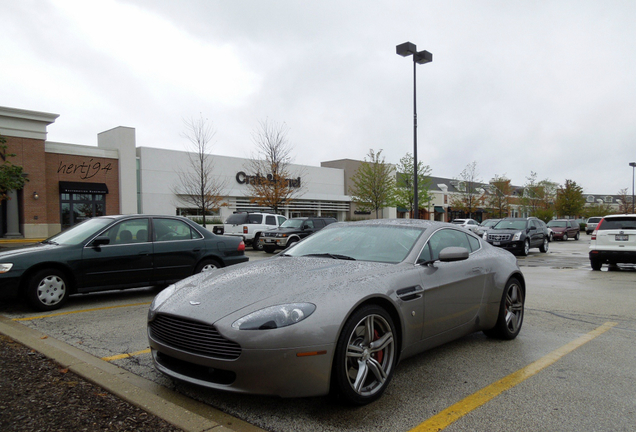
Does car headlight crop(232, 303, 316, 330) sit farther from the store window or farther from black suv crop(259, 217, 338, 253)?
the store window

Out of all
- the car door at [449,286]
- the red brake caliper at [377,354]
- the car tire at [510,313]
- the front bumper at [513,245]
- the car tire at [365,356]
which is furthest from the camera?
the front bumper at [513,245]

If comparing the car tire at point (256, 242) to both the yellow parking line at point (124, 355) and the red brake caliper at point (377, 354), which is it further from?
the red brake caliper at point (377, 354)

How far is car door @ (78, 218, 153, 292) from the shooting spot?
702 centimetres

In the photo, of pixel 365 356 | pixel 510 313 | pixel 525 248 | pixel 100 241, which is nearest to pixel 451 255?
pixel 365 356

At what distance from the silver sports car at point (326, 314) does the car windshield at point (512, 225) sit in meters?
16.4

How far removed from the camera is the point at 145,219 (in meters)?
7.87

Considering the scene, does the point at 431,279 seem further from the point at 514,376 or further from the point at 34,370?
the point at 34,370

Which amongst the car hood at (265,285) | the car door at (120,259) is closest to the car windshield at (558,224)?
the car door at (120,259)

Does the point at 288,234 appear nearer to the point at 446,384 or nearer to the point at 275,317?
the point at 446,384

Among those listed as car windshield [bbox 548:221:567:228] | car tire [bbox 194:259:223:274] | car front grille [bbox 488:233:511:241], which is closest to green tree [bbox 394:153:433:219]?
car windshield [bbox 548:221:567:228]

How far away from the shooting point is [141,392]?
3.35 metres

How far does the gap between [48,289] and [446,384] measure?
5.73 metres

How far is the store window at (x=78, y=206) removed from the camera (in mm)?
27734

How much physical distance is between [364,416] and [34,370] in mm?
2779
